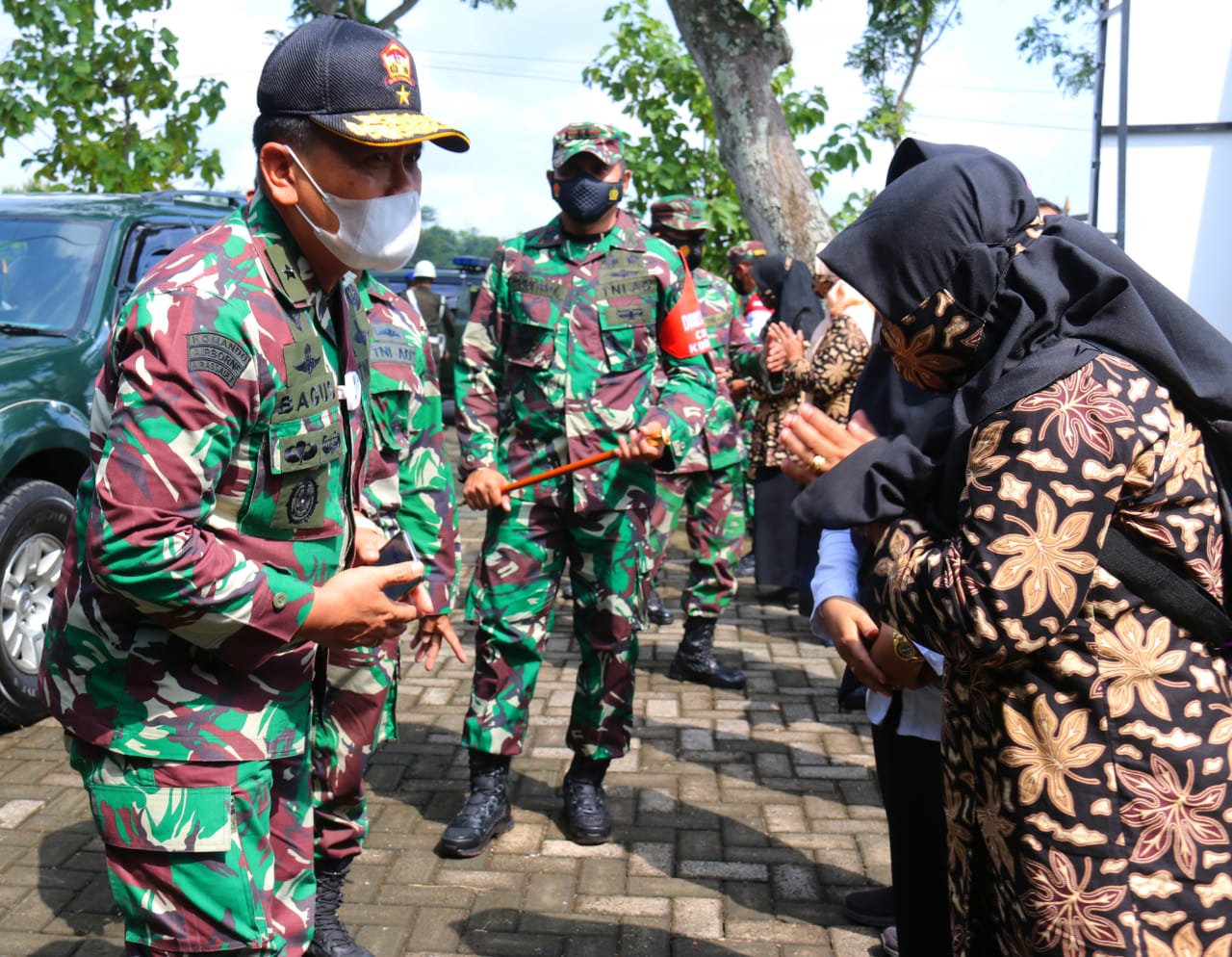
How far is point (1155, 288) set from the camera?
1800 millimetres

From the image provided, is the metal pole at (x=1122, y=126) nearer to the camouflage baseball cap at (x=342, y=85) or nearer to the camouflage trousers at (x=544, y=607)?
the camouflage trousers at (x=544, y=607)

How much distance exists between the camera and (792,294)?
23.7 feet

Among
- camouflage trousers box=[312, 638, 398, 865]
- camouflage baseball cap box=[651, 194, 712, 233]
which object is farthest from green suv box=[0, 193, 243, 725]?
camouflage baseball cap box=[651, 194, 712, 233]

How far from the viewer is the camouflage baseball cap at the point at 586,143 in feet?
12.9

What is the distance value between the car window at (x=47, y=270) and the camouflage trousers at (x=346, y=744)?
308 cm

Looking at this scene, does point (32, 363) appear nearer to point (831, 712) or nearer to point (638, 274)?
point (638, 274)

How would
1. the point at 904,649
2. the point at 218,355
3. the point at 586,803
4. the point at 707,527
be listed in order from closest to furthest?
the point at 218,355
the point at 904,649
the point at 586,803
the point at 707,527

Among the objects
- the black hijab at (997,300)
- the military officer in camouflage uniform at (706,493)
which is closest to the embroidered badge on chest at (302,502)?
the black hijab at (997,300)

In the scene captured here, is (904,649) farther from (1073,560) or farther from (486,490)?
(486,490)

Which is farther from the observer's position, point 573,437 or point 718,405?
point 718,405

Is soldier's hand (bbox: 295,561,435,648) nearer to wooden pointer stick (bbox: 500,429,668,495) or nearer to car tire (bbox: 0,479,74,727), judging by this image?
wooden pointer stick (bbox: 500,429,668,495)

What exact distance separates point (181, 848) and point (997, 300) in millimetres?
1510

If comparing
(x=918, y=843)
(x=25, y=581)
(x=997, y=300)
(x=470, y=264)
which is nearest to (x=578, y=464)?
(x=918, y=843)

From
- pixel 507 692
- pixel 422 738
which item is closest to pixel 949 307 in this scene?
pixel 507 692
